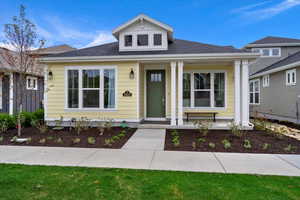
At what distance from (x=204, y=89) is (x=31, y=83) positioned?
1177cm

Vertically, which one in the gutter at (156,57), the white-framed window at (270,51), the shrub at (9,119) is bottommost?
the shrub at (9,119)

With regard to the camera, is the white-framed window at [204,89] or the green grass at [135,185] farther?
the white-framed window at [204,89]

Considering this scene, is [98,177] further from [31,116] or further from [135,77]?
[31,116]

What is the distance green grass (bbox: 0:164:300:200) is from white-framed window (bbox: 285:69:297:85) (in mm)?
9128

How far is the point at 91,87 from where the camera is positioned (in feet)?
28.3

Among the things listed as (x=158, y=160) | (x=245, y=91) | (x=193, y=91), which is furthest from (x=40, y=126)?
(x=245, y=91)

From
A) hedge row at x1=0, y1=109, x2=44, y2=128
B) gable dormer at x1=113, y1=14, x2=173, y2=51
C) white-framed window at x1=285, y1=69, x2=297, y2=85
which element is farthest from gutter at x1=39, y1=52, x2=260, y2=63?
white-framed window at x1=285, y1=69, x2=297, y2=85

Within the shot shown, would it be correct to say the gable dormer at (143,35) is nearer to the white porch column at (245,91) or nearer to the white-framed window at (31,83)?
the white porch column at (245,91)

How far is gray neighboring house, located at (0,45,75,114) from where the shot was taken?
426 inches

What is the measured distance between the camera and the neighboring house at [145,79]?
8117 millimetres

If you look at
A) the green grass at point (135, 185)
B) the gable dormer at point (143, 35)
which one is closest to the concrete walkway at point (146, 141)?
the green grass at point (135, 185)

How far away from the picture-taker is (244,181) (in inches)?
125

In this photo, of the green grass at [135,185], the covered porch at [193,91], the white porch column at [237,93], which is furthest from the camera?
the covered porch at [193,91]

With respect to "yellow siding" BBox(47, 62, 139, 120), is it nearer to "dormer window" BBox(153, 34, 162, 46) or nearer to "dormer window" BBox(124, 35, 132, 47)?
"dormer window" BBox(124, 35, 132, 47)
